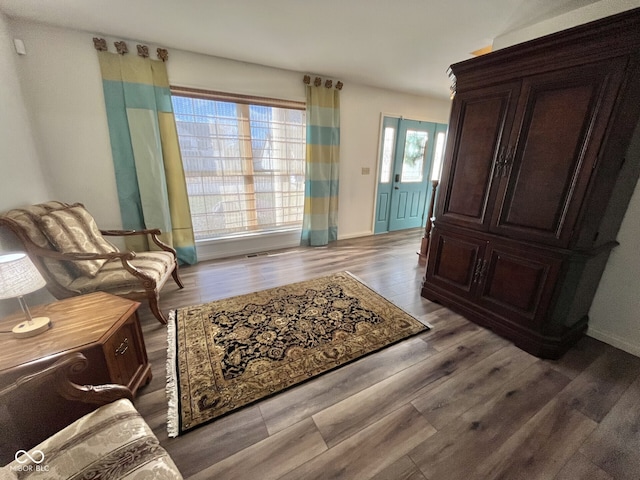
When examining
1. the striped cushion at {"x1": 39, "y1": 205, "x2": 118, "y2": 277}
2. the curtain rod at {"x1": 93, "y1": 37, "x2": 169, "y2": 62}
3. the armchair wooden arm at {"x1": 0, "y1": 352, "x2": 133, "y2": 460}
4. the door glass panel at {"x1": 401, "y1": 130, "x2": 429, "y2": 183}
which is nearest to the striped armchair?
the striped cushion at {"x1": 39, "y1": 205, "x2": 118, "y2": 277}

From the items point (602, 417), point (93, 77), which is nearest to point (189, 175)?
point (93, 77)

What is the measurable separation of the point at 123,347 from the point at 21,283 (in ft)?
1.63

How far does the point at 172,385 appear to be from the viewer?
4.72 feet

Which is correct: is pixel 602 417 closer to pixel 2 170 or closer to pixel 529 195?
pixel 529 195

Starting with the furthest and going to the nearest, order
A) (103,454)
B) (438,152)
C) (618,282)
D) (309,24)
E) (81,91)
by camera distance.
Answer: (438,152)
(81,91)
(309,24)
(618,282)
(103,454)

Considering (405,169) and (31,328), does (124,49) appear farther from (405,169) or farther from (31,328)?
(405,169)

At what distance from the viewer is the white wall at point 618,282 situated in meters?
1.67

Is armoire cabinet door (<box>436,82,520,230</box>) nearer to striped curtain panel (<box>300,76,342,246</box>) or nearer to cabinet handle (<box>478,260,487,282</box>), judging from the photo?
cabinet handle (<box>478,260,487,282</box>)

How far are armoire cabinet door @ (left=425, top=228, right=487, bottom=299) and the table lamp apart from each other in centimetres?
261

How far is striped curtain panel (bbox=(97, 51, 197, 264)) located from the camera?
7.92ft

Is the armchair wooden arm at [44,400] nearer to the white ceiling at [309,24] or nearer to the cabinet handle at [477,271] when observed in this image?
the cabinet handle at [477,271]

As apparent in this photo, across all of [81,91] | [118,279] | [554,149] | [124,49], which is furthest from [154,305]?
[554,149]

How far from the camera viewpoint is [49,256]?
1.67m

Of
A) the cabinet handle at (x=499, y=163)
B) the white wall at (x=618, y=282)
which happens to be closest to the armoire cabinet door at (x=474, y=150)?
the cabinet handle at (x=499, y=163)
